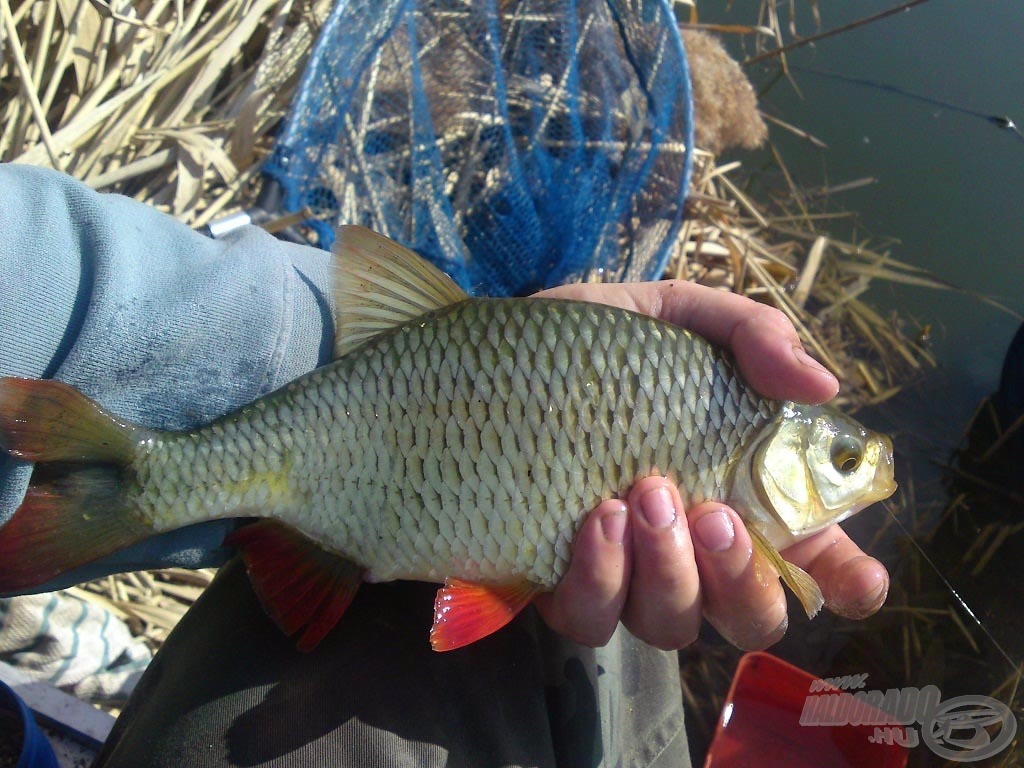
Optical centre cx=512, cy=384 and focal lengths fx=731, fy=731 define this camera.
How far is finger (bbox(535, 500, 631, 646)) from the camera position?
1.23m

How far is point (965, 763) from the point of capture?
224cm

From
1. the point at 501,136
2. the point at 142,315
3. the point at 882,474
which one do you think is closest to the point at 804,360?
the point at 882,474

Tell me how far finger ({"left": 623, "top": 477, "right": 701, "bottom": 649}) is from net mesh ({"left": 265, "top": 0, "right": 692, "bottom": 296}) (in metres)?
1.26

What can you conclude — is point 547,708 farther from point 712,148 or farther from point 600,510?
point 712,148

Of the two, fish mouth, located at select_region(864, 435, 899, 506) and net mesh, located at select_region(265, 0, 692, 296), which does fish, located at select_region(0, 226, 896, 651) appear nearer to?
fish mouth, located at select_region(864, 435, 899, 506)

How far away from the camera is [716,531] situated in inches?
49.2

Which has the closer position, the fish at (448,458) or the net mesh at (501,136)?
the fish at (448,458)

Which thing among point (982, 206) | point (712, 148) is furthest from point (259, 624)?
point (982, 206)

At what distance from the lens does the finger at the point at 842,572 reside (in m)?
1.37

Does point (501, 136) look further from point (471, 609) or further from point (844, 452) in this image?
point (471, 609)

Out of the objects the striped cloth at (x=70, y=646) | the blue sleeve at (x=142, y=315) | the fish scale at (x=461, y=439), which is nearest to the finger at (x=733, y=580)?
the fish scale at (x=461, y=439)

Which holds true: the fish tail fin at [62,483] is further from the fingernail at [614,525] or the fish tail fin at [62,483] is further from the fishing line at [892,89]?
the fishing line at [892,89]

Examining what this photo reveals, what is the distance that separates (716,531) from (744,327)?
39 cm

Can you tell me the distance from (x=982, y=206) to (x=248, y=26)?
4285 millimetres
